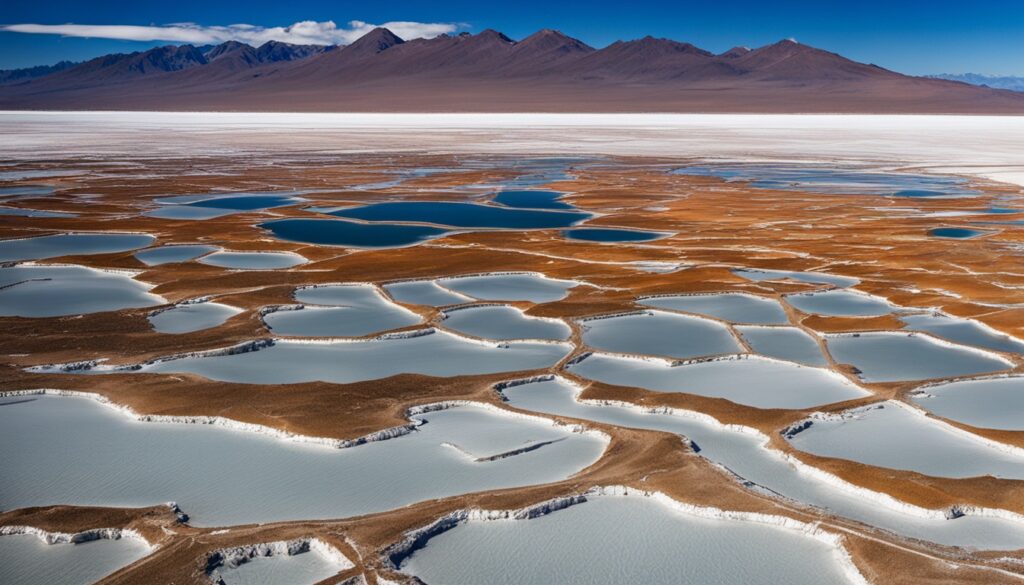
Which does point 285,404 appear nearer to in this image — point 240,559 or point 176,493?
point 176,493

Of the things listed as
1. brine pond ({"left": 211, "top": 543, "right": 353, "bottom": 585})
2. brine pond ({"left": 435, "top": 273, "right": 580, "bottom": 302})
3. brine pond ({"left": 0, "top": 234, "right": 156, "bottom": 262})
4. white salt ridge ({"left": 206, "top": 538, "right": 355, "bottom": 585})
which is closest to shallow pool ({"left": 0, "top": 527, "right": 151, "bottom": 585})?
white salt ridge ({"left": 206, "top": 538, "right": 355, "bottom": 585})

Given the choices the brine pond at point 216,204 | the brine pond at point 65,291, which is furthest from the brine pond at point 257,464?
the brine pond at point 216,204

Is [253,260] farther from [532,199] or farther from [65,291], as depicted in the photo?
[532,199]

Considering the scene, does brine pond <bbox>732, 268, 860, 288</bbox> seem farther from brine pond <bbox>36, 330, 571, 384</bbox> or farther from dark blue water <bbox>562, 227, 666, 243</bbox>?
brine pond <bbox>36, 330, 571, 384</bbox>

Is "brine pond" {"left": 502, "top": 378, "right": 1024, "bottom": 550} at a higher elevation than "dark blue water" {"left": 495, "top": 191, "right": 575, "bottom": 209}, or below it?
higher

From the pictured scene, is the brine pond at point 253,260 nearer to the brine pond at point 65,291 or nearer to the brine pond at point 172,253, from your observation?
the brine pond at point 172,253

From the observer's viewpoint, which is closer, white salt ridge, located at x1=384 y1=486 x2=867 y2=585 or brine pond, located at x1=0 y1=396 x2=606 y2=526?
white salt ridge, located at x1=384 y1=486 x2=867 y2=585

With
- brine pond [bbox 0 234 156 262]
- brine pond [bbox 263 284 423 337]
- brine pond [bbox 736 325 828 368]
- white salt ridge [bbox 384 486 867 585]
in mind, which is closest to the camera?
white salt ridge [bbox 384 486 867 585]
